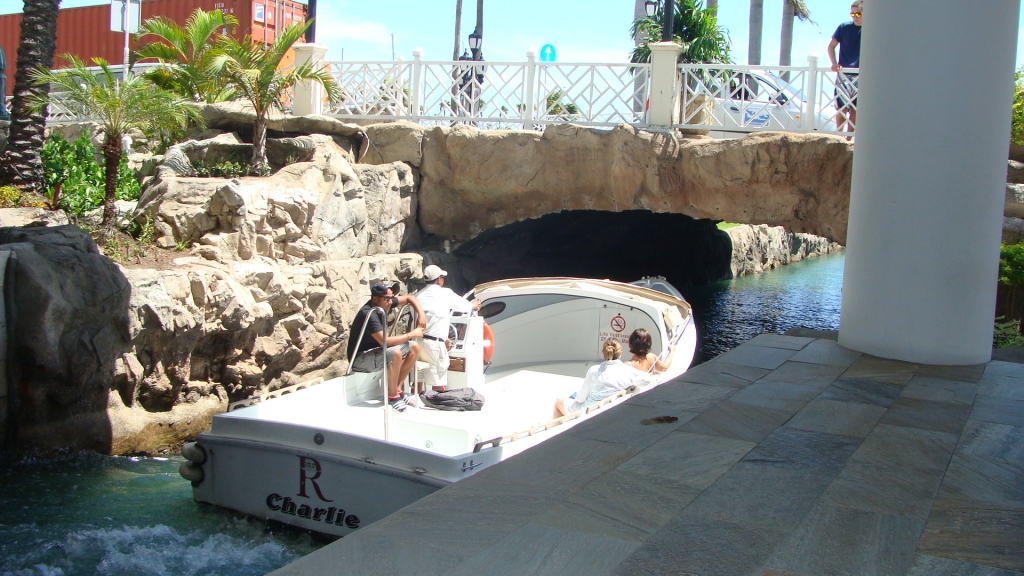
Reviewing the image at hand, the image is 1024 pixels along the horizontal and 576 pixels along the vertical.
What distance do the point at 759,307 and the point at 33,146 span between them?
17.5m

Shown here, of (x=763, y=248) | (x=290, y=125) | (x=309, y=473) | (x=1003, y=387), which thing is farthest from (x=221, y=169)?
(x=763, y=248)

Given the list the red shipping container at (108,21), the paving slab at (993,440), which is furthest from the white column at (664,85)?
the red shipping container at (108,21)

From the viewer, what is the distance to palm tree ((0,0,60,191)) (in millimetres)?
12156

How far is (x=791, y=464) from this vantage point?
3.27 meters

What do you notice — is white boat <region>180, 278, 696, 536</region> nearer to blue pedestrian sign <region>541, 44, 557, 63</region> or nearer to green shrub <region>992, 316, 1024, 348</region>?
green shrub <region>992, 316, 1024, 348</region>

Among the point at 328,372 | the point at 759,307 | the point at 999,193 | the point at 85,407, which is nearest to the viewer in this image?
the point at 999,193

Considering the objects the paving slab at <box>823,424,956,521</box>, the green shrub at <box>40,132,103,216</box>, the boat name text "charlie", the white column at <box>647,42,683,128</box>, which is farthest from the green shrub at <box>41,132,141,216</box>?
the paving slab at <box>823,424,956,521</box>

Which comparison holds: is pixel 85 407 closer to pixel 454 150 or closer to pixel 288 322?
pixel 288 322

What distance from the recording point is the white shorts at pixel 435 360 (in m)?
7.93

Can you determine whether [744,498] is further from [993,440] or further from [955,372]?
[955,372]

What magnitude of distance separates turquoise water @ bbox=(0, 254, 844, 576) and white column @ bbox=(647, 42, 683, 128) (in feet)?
31.2

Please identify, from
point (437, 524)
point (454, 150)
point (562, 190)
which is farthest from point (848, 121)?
point (437, 524)

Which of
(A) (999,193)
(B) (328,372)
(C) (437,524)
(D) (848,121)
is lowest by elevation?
(B) (328,372)

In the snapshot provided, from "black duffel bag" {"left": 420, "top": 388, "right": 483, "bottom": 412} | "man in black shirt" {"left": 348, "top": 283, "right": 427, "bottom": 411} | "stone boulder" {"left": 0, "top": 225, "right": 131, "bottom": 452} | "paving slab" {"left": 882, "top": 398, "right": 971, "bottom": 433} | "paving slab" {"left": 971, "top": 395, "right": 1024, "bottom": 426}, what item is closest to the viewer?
"paving slab" {"left": 882, "top": 398, "right": 971, "bottom": 433}
